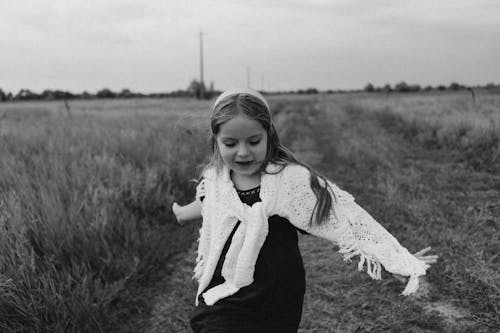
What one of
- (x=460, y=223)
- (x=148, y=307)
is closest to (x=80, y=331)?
(x=148, y=307)

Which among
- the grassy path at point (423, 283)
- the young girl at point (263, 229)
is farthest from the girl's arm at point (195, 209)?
the grassy path at point (423, 283)

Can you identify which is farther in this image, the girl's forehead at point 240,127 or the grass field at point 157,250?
Answer: the grass field at point 157,250

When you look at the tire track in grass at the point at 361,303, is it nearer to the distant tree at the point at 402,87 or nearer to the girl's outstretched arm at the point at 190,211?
the girl's outstretched arm at the point at 190,211

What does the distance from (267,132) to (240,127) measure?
159mm

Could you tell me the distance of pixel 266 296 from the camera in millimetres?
1815

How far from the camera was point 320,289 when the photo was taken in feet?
10.5

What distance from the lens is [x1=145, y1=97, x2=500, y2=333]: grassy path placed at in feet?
8.87

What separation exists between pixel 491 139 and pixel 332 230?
7808 mm

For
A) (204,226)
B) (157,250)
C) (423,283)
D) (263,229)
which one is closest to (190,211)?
(204,226)

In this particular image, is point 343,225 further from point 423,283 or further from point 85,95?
point 85,95

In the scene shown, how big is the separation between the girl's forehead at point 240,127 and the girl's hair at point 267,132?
0.02 meters

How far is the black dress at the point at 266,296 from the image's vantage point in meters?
1.78

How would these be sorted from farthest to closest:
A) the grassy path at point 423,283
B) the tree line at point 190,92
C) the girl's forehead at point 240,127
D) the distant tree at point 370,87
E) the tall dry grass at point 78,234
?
the distant tree at point 370,87 → the tree line at point 190,92 → the grassy path at point 423,283 → the tall dry grass at point 78,234 → the girl's forehead at point 240,127

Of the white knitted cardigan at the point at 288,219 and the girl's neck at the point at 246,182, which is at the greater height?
the girl's neck at the point at 246,182
